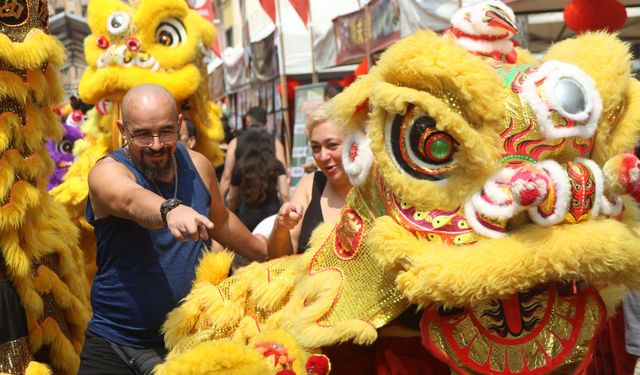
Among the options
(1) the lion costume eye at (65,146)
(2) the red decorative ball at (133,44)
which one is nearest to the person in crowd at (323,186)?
(2) the red decorative ball at (133,44)

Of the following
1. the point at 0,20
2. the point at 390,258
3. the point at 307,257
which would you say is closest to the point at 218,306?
the point at 307,257

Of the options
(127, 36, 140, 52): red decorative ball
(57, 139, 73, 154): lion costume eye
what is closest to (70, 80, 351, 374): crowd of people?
(127, 36, 140, 52): red decorative ball

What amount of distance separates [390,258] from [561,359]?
51 cm

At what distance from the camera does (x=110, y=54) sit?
19.4ft

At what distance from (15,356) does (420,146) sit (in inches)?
A: 100.0

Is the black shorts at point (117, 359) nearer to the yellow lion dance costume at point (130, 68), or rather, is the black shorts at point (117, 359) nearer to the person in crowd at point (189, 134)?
the yellow lion dance costume at point (130, 68)

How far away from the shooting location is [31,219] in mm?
4172

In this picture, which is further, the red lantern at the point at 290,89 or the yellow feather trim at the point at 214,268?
the red lantern at the point at 290,89

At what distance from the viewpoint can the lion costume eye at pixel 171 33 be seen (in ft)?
20.2

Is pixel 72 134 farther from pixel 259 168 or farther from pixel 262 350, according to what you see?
pixel 262 350

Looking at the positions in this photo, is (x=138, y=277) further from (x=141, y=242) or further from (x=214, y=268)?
(x=214, y=268)

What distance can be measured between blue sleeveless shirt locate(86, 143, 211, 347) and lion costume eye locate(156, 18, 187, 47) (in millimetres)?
3045

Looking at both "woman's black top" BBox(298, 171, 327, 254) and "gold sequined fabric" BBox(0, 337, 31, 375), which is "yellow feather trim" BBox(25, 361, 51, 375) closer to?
"gold sequined fabric" BBox(0, 337, 31, 375)

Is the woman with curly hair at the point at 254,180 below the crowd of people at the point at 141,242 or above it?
below
